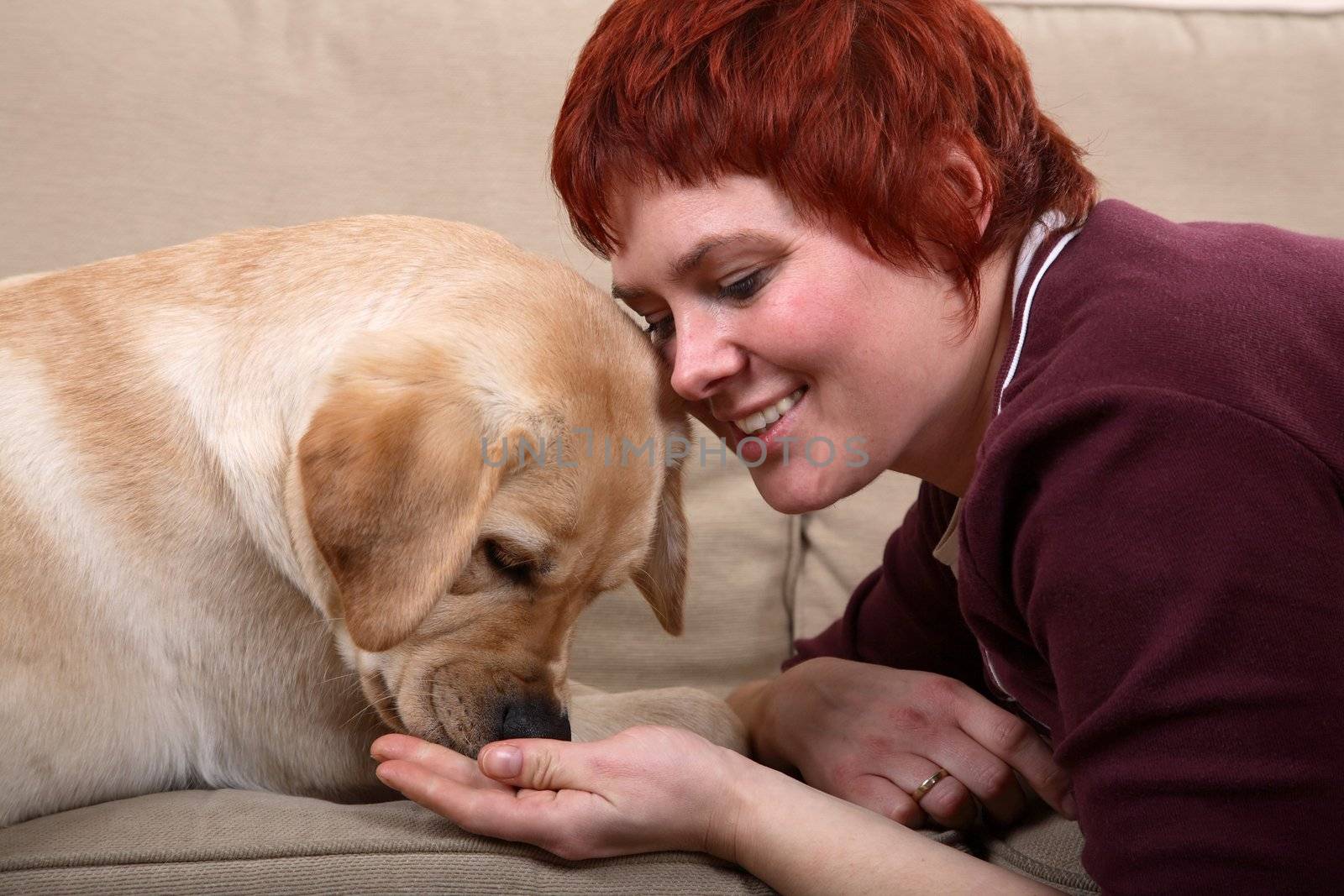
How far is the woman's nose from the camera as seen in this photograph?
1.36 meters

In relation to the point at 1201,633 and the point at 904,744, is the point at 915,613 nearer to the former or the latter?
the point at 904,744

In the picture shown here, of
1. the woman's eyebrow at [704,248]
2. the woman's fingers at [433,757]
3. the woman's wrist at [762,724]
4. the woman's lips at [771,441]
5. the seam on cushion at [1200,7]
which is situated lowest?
the woman's wrist at [762,724]

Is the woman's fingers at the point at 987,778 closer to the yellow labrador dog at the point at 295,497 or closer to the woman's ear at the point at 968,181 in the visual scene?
the yellow labrador dog at the point at 295,497

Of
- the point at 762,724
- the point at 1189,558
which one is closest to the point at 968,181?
the point at 1189,558

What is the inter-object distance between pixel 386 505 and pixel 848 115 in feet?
2.23

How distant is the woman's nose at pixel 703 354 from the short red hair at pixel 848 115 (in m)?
0.17

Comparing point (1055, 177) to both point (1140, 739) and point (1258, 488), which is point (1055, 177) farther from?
point (1140, 739)

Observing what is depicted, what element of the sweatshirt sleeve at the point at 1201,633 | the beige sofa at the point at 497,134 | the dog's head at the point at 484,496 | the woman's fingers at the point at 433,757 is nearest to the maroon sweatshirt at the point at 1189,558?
the sweatshirt sleeve at the point at 1201,633

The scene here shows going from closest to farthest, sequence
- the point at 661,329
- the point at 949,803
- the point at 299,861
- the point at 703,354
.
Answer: the point at 299,861, the point at 703,354, the point at 949,803, the point at 661,329

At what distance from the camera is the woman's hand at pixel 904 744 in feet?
4.83

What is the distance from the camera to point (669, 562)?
1.77 metres

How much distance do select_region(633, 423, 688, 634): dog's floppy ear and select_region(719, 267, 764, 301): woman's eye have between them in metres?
0.37

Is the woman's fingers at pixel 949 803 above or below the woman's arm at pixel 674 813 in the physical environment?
below

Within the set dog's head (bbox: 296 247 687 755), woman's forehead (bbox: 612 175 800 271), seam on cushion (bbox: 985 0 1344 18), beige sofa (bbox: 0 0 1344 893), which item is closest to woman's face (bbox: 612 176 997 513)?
woman's forehead (bbox: 612 175 800 271)
